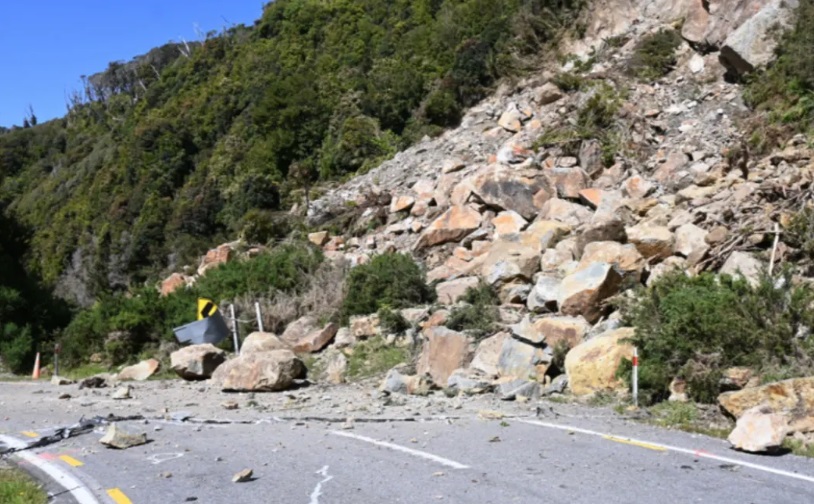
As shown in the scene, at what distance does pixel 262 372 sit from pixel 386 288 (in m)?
5.00

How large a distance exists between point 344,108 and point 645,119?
59.5 ft

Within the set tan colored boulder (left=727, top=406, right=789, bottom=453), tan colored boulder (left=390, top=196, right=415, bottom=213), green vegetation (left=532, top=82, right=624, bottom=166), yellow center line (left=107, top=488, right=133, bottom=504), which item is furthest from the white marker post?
tan colored boulder (left=390, top=196, right=415, bottom=213)

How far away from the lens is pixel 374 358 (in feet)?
53.3

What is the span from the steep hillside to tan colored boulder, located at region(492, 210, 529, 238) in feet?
36.2

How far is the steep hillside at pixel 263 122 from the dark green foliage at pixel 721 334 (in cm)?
1982

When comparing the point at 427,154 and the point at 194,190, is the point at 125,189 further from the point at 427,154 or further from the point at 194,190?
the point at 427,154

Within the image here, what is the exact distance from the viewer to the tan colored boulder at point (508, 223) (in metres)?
19.9

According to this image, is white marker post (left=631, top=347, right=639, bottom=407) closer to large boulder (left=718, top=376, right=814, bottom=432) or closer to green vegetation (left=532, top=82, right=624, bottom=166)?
large boulder (left=718, top=376, right=814, bottom=432)

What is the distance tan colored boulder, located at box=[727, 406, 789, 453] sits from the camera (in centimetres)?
761

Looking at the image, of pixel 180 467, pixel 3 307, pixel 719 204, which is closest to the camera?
pixel 180 467

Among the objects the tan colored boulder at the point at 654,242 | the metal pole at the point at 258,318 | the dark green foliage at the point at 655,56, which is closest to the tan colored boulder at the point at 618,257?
the tan colored boulder at the point at 654,242

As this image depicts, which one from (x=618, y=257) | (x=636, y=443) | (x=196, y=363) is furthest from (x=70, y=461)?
(x=618, y=257)

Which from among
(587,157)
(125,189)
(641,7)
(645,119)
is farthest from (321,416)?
(125,189)

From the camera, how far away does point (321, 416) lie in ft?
35.5
